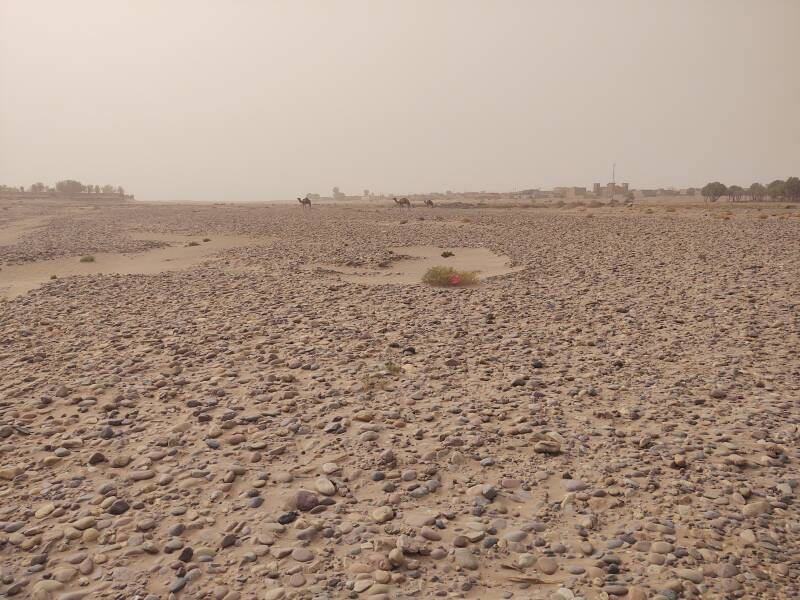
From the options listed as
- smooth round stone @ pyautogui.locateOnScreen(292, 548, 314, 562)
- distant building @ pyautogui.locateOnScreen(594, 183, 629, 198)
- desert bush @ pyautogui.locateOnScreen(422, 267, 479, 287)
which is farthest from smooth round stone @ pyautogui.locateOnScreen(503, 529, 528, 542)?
distant building @ pyautogui.locateOnScreen(594, 183, 629, 198)

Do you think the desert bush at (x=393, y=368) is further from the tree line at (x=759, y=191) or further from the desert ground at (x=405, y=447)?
the tree line at (x=759, y=191)

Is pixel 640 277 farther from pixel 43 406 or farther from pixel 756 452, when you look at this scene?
pixel 43 406

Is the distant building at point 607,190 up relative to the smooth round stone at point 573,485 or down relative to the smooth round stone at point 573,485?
up

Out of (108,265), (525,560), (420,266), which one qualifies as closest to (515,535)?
(525,560)

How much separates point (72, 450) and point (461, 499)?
491 centimetres

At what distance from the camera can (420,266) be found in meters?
22.2

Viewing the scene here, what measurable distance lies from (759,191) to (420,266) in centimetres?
11510

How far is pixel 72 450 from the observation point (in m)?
6.36

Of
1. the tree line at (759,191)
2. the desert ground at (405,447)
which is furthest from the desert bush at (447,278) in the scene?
the tree line at (759,191)

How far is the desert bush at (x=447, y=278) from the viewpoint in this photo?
17.0 meters

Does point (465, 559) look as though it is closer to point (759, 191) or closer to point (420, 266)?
point (420, 266)

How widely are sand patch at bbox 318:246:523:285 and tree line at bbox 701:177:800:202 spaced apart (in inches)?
3681

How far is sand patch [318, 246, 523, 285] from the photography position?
19.1m

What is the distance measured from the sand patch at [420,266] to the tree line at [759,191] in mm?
93499
